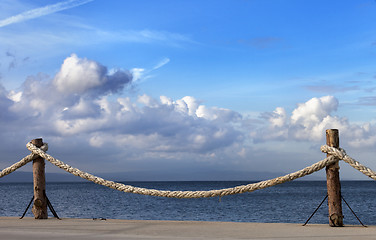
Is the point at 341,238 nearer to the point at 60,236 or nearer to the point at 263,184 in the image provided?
the point at 263,184

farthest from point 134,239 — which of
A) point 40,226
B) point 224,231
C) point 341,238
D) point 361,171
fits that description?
point 361,171

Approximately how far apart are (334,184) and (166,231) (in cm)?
286

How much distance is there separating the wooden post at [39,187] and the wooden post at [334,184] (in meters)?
5.43

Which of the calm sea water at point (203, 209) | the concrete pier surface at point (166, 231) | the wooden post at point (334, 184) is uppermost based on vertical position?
the wooden post at point (334, 184)

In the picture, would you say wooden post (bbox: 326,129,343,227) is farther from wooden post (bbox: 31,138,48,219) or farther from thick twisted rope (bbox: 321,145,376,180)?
wooden post (bbox: 31,138,48,219)

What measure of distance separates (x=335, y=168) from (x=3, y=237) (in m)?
5.19

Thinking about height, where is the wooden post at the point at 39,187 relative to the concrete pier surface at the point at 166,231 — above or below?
above

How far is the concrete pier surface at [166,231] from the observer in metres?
5.50

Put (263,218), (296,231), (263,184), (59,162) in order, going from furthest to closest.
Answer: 1. (263,218)
2. (59,162)
3. (263,184)
4. (296,231)

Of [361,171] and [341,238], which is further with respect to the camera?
[361,171]

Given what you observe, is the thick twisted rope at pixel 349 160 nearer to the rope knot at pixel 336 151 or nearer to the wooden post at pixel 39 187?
the rope knot at pixel 336 151

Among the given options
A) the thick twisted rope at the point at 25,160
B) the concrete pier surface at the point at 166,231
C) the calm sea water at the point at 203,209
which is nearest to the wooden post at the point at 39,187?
the thick twisted rope at the point at 25,160

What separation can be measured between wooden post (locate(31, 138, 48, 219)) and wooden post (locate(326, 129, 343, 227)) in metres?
5.43

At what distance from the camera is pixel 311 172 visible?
6.54 meters
